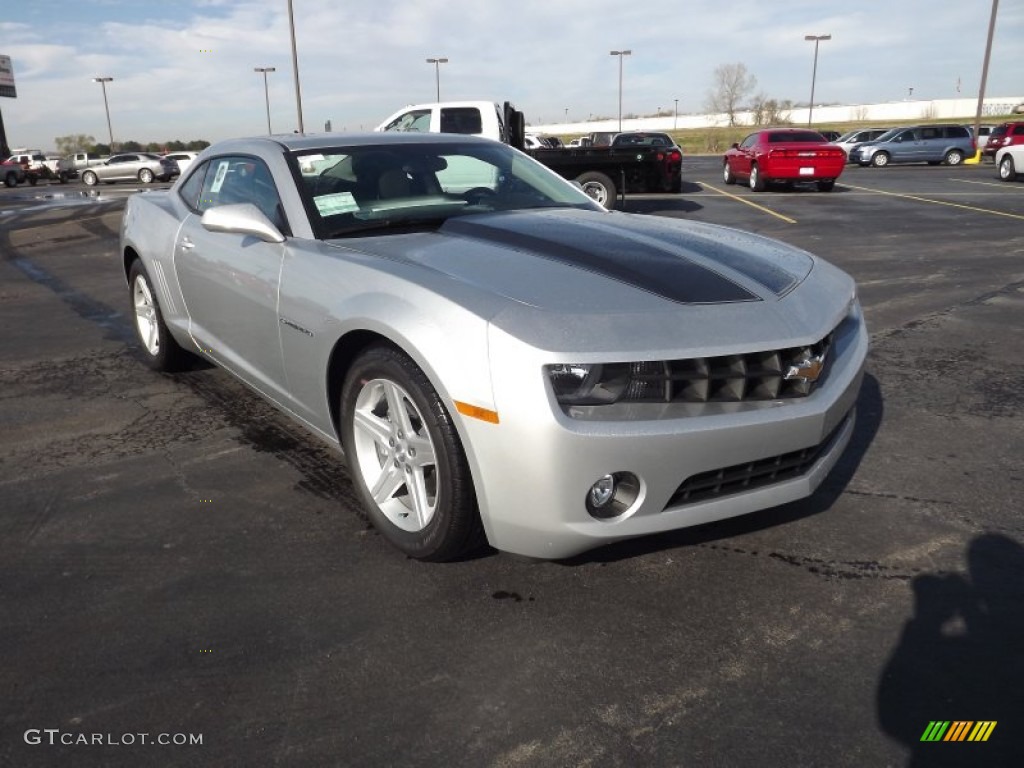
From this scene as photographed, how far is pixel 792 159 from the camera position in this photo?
17.9 meters

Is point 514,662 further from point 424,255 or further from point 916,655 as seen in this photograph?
point 424,255

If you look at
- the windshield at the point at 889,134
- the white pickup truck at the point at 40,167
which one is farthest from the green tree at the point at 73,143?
the windshield at the point at 889,134

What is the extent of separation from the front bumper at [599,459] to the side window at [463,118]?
11.8m

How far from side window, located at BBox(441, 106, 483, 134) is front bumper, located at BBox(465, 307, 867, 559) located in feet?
38.6

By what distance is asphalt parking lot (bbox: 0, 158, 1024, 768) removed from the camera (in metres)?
1.91

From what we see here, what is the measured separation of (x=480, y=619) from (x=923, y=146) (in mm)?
34275

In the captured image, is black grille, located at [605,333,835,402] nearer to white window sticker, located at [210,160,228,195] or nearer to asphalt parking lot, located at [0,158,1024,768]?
asphalt parking lot, located at [0,158,1024,768]

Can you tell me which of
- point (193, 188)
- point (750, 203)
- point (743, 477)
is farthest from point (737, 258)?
point (750, 203)

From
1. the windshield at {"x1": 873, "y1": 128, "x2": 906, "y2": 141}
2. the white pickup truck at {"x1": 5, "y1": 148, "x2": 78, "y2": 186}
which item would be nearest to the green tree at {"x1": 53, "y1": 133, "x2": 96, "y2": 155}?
the white pickup truck at {"x1": 5, "y1": 148, "x2": 78, "y2": 186}

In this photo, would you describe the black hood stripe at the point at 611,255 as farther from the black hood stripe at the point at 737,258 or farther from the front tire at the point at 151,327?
the front tire at the point at 151,327

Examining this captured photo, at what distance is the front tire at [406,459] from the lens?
2398mm

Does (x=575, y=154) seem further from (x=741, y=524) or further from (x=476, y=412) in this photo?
(x=476, y=412)

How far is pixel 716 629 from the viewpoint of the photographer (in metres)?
2.31

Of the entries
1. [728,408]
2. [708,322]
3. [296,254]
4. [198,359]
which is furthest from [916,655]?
[198,359]
